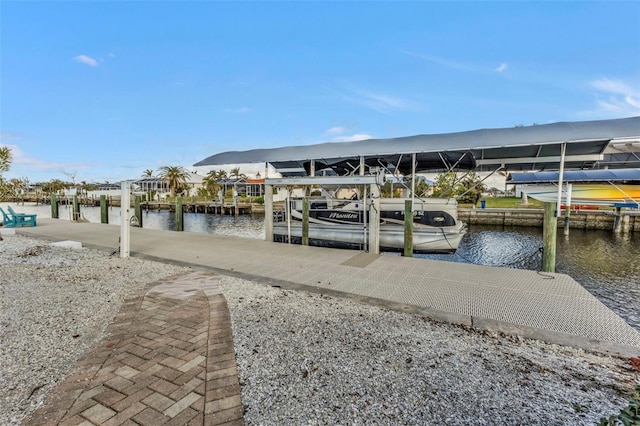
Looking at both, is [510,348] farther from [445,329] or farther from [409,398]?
[409,398]

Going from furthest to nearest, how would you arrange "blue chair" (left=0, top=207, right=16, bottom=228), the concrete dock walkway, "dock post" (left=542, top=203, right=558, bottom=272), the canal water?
"blue chair" (left=0, top=207, right=16, bottom=228), the canal water, "dock post" (left=542, top=203, right=558, bottom=272), the concrete dock walkway

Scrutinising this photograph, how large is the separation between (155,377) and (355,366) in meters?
1.52

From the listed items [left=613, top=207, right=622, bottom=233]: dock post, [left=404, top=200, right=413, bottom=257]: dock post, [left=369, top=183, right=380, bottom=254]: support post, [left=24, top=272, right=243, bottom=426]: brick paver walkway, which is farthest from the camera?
[left=613, top=207, right=622, bottom=233]: dock post

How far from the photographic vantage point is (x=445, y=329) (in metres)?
3.32

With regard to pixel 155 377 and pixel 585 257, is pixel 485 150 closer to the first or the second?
pixel 585 257

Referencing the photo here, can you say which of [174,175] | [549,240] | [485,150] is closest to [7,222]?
[485,150]

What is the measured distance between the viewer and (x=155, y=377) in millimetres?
2309

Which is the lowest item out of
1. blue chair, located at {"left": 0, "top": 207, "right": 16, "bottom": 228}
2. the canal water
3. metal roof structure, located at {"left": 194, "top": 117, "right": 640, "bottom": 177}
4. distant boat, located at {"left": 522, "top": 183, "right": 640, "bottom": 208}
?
the canal water

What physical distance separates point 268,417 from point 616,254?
49.8 feet

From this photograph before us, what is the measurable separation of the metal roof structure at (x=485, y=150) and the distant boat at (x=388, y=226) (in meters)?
1.28

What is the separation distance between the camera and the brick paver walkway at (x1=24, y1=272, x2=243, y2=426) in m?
1.91

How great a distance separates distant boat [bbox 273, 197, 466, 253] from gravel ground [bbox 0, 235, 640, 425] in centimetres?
539

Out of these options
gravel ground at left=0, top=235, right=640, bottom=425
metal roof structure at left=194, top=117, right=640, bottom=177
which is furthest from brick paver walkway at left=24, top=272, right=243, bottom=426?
metal roof structure at left=194, top=117, right=640, bottom=177

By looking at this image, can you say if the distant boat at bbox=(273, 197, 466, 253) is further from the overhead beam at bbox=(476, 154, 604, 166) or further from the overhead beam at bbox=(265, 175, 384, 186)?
the overhead beam at bbox=(476, 154, 604, 166)
